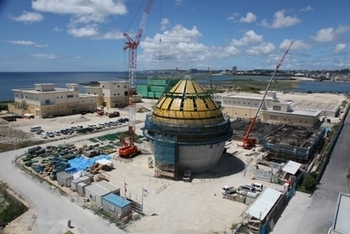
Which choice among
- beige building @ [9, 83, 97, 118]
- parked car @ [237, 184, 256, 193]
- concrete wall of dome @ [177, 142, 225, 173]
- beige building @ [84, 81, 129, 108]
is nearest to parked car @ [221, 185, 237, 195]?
parked car @ [237, 184, 256, 193]

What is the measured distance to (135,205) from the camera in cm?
3506

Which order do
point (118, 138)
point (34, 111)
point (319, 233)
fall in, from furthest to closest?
point (34, 111), point (118, 138), point (319, 233)

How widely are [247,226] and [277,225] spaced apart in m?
4.24

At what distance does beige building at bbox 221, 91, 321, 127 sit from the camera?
75562mm

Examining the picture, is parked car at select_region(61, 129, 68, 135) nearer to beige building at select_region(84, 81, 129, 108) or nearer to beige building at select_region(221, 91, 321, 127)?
beige building at select_region(84, 81, 129, 108)

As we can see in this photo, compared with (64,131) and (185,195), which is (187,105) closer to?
(185,195)

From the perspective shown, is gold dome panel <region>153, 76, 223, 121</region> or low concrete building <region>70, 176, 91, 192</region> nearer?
low concrete building <region>70, 176, 91, 192</region>

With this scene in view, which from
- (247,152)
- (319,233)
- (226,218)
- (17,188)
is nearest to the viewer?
(319,233)

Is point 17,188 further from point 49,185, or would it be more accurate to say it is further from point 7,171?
point 7,171

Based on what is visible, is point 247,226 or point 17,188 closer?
point 247,226

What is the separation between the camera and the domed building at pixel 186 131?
144 feet

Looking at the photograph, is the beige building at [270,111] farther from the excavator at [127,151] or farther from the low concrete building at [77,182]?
the low concrete building at [77,182]

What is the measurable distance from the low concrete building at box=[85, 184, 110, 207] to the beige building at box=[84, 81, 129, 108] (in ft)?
249

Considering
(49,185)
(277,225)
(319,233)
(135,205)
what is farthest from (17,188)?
(319,233)
